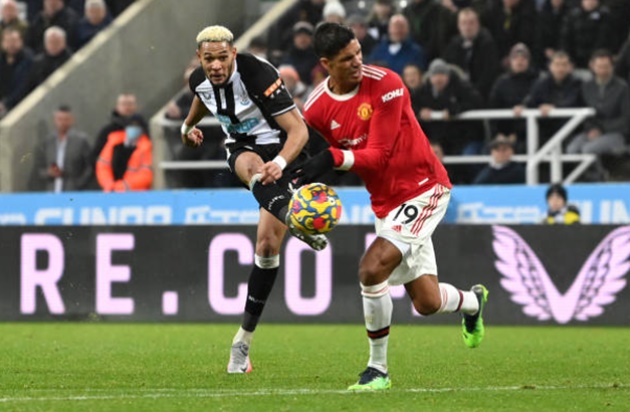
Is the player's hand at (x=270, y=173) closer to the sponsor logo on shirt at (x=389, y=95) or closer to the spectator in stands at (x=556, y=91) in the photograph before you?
the sponsor logo on shirt at (x=389, y=95)

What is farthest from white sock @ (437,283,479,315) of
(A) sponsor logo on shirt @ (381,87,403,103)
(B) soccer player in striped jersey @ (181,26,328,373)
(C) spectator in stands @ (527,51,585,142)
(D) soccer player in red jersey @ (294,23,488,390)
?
(C) spectator in stands @ (527,51,585,142)

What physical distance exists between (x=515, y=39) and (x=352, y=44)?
10.3 metres

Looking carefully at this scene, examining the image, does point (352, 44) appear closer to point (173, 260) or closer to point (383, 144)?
point (383, 144)

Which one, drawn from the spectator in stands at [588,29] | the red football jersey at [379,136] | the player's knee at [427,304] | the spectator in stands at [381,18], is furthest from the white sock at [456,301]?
the spectator in stands at [381,18]

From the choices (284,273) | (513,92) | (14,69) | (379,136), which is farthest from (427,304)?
(14,69)

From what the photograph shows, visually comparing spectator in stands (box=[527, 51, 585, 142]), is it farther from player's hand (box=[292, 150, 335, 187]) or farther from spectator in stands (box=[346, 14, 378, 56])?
player's hand (box=[292, 150, 335, 187])

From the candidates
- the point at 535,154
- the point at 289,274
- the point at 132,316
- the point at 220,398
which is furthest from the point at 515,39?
the point at 220,398

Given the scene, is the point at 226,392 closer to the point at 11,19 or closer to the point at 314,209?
the point at 314,209

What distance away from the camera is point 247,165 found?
10.4 metres

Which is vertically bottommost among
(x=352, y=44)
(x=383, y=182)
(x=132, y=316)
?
(x=132, y=316)

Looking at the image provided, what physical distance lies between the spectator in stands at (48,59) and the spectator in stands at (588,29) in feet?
24.5

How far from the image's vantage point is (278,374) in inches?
404

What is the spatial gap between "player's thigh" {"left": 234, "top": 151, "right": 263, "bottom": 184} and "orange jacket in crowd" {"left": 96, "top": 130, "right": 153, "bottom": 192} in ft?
30.3

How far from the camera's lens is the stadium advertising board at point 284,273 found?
15.6 m
